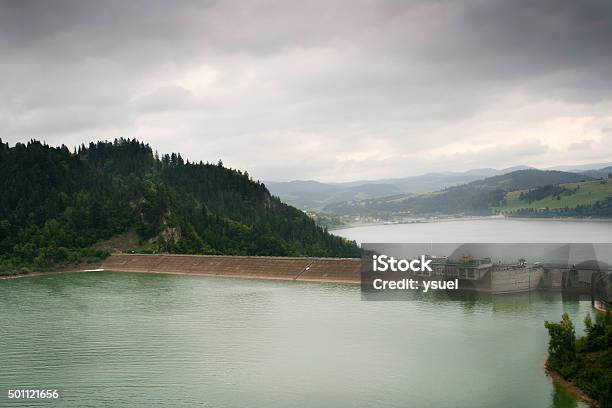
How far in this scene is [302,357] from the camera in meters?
39.6

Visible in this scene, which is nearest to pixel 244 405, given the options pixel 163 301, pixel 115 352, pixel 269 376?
pixel 269 376

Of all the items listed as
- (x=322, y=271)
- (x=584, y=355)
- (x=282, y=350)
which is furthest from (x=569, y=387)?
(x=322, y=271)

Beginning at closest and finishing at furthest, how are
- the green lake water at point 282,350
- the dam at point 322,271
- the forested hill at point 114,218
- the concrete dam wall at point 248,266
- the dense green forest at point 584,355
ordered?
1. the dense green forest at point 584,355
2. the green lake water at point 282,350
3. the dam at point 322,271
4. the concrete dam wall at point 248,266
5. the forested hill at point 114,218

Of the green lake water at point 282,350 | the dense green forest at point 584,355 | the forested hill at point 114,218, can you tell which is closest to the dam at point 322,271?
the green lake water at point 282,350

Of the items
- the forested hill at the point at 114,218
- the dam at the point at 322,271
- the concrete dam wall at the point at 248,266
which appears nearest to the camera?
the dam at the point at 322,271

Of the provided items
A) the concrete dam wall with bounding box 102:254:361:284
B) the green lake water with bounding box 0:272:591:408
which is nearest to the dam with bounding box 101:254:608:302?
the concrete dam wall with bounding box 102:254:361:284

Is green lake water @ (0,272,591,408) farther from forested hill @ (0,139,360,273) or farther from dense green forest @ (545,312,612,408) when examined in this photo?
forested hill @ (0,139,360,273)

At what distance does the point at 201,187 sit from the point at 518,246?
75.5 metres

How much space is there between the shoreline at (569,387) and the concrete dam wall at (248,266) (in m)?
40.6

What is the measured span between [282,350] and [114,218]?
77.4m

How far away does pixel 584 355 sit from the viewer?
114ft

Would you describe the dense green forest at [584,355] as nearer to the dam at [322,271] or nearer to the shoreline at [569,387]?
the shoreline at [569,387]

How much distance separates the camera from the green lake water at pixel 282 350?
3262 centimetres

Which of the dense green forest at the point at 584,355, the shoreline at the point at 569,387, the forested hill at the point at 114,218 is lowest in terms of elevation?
the shoreline at the point at 569,387
